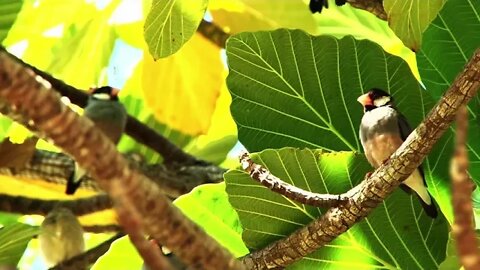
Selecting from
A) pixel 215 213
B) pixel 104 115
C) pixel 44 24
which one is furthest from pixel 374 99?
pixel 44 24

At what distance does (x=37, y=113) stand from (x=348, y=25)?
0.90m

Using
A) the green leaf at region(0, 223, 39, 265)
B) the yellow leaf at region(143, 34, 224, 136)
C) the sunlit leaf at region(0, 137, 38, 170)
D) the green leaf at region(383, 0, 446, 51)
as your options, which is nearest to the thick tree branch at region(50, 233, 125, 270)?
the green leaf at region(0, 223, 39, 265)

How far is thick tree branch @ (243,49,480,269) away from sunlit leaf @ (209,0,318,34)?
45cm

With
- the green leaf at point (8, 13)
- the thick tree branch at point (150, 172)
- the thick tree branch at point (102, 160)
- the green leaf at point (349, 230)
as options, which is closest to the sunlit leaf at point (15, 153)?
the thick tree branch at point (150, 172)

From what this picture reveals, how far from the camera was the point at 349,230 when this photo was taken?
57 centimetres

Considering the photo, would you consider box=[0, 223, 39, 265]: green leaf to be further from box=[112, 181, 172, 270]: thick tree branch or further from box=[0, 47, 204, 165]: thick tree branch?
box=[112, 181, 172, 270]: thick tree branch

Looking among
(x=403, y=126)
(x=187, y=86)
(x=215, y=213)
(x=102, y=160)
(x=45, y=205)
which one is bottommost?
(x=45, y=205)

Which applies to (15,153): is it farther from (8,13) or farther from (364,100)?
(364,100)

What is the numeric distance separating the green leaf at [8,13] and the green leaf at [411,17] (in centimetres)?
39

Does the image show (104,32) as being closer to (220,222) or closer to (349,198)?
(220,222)

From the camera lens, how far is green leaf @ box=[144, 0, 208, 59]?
0.60 m

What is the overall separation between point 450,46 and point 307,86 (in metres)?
0.11

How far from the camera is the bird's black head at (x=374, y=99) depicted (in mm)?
590

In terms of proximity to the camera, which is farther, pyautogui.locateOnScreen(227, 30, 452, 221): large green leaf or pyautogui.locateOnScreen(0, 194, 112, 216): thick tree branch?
pyautogui.locateOnScreen(0, 194, 112, 216): thick tree branch
